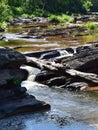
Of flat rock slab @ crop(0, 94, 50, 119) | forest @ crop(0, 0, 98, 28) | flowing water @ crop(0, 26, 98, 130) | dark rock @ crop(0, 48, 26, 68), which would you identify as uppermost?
dark rock @ crop(0, 48, 26, 68)

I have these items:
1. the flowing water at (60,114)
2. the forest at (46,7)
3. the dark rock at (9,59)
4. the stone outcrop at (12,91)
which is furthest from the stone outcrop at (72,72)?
the forest at (46,7)

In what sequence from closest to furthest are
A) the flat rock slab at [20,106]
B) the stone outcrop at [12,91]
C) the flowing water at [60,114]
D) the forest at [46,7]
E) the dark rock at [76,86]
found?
1. the flowing water at [60,114]
2. the flat rock slab at [20,106]
3. the stone outcrop at [12,91]
4. the dark rock at [76,86]
5. the forest at [46,7]

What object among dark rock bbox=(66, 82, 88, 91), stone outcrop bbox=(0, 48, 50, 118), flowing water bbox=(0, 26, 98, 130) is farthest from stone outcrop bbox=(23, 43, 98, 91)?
stone outcrop bbox=(0, 48, 50, 118)

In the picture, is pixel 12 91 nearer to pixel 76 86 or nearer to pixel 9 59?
pixel 9 59

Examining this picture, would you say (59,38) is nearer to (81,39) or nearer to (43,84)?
(81,39)

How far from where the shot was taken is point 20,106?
77.5 feet

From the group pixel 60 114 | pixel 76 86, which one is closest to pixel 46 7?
pixel 76 86

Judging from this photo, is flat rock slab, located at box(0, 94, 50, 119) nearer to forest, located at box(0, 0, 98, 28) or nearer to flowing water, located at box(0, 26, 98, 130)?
flowing water, located at box(0, 26, 98, 130)

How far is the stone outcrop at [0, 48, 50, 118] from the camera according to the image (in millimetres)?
23406

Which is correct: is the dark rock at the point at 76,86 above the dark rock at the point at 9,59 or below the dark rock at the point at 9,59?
below

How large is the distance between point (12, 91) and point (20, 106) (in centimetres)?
124

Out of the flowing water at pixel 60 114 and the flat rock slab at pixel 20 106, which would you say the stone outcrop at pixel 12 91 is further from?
the flowing water at pixel 60 114

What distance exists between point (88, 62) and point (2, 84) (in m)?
11.9

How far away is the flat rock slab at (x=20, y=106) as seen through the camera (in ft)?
75.6
